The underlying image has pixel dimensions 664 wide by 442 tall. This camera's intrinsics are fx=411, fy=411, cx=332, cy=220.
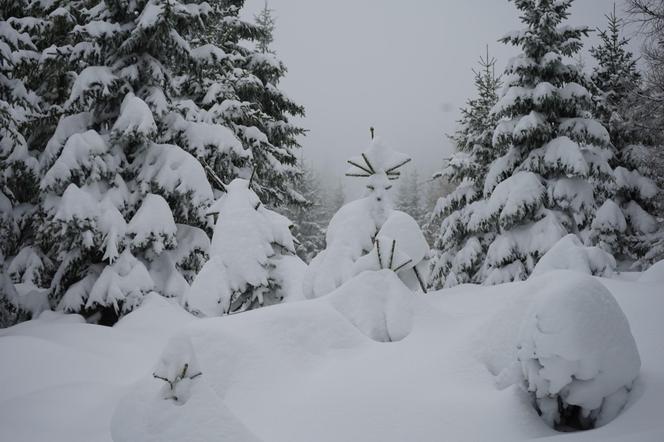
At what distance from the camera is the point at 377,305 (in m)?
6.29

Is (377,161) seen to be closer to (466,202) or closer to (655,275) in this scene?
(655,275)

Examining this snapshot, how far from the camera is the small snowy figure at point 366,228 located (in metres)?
7.44

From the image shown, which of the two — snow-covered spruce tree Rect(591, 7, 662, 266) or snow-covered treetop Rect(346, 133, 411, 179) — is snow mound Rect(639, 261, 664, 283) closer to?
snow-covered treetop Rect(346, 133, 411, 179)

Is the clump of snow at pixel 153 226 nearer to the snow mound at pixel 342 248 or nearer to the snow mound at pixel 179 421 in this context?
the snow mound at pixel 342 248

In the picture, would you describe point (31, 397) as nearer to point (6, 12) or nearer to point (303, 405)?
point (303, 405)

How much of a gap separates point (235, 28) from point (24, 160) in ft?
25.2

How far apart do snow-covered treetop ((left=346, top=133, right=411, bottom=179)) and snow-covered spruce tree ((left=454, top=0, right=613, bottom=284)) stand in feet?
21.2

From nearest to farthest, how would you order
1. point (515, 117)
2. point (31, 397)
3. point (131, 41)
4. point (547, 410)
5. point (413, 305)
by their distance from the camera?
point (547, 410), point (31, 397), point (413, 305), point (131, 41), point (515, 117)

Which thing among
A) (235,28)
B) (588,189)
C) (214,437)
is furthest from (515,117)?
(214,437)

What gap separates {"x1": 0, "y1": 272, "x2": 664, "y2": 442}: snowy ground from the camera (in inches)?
139

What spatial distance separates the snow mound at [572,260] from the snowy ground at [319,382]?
612 mm

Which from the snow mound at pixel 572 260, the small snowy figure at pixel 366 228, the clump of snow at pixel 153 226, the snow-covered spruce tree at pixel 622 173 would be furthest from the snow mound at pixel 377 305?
the snow-covered spruce tree at pixel 622 173

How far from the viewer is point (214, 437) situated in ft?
10.4

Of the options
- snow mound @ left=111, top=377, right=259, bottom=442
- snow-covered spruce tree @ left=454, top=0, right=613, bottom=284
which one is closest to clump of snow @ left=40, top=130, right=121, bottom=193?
snow mound @ left=111, top=377, right=259, bottom=442
